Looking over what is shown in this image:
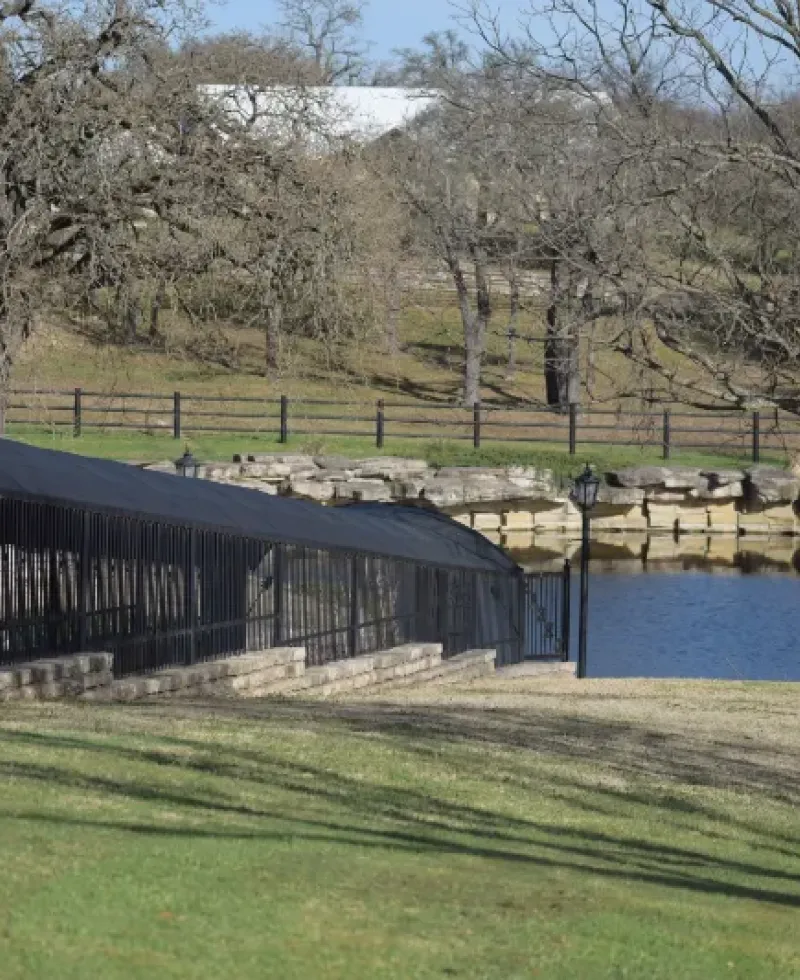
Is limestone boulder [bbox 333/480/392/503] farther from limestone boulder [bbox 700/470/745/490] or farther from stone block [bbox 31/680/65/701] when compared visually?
stone block [bbox 31/680/65/701]

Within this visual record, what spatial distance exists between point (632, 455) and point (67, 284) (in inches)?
1076

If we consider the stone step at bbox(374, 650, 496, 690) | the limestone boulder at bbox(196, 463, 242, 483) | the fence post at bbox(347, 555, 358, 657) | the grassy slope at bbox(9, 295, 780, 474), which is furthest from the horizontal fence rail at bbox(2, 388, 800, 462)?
the fence post at bbox(347, 555, 358, 657)

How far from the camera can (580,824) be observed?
9.55 meters

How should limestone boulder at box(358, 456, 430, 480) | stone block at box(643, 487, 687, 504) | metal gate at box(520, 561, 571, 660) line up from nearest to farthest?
1. metal gate at box(520, 561, 571, 660)
2. limestone boulder at box(358, 456, 430, 480)
3. stone block at box(643, 487, 687, 504)

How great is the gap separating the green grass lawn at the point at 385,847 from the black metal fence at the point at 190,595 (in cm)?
211

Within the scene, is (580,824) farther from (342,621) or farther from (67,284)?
(67,284)

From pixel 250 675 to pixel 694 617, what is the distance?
1538cm

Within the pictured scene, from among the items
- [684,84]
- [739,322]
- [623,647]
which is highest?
[684,84]

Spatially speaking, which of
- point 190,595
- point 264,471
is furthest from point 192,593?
point 264,471

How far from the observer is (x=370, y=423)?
50.6m

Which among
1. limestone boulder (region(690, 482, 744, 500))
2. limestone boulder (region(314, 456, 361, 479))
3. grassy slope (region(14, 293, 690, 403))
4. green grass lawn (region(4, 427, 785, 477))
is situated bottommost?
limestone boulder (region(690, 482, 744, 500))

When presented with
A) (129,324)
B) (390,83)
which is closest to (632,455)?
(129,324)

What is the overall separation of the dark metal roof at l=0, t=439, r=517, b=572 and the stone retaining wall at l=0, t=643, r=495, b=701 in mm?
1347

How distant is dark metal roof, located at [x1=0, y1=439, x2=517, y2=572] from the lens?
50.8 ft
